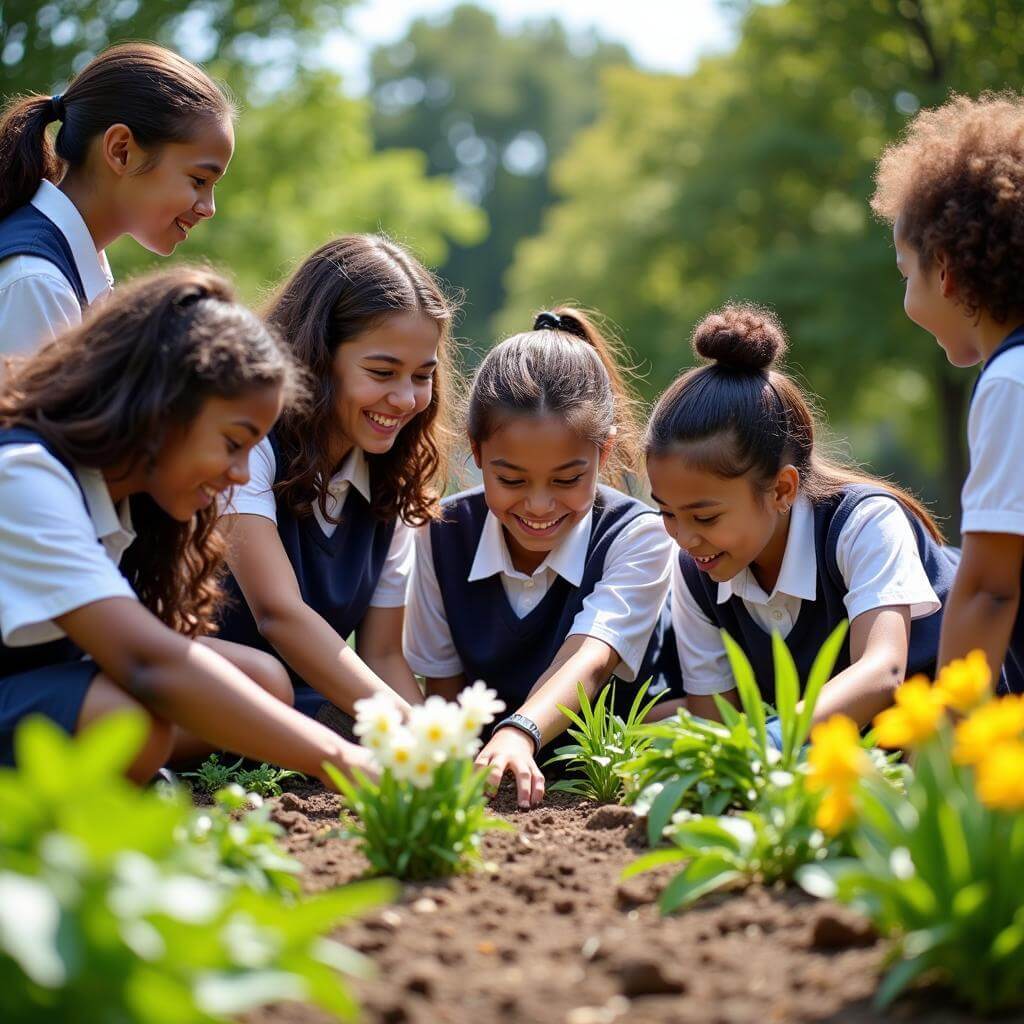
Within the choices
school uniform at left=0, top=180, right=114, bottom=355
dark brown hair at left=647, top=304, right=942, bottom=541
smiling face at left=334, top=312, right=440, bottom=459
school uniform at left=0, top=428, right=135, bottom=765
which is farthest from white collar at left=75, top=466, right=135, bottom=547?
dark brown hair at left=647, top=304, right=942, bottom=541

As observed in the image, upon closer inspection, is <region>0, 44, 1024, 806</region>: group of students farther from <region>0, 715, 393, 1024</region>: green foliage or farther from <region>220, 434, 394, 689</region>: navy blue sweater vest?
<region>0, 715, 393, 1024</region>: green foliage

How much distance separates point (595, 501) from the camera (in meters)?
4.50

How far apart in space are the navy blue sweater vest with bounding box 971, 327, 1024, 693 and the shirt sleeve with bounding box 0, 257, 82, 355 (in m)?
2.53

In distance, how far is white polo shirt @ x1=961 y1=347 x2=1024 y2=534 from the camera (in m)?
2.89

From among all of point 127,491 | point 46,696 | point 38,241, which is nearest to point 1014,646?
point 127,491

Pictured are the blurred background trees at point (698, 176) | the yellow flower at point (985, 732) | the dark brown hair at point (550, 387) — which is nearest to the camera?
the yellow flower at point (985, 732)

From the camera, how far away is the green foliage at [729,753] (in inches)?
106

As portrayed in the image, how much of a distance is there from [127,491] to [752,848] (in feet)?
5.18

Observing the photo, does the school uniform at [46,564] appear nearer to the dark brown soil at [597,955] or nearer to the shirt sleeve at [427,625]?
the dark brown soil at [597,955]

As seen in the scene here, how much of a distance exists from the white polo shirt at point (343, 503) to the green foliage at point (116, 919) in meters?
2.25

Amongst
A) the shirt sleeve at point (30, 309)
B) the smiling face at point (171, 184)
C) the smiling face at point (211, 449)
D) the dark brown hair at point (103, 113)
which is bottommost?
the smiling face at point (211, 449)

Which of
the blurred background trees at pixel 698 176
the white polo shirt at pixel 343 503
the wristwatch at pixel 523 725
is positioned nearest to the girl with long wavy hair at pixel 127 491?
the white polo shirt at pixel 343 503

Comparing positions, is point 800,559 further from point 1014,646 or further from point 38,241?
point 38,241

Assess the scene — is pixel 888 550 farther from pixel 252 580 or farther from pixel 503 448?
pixel 252 580
